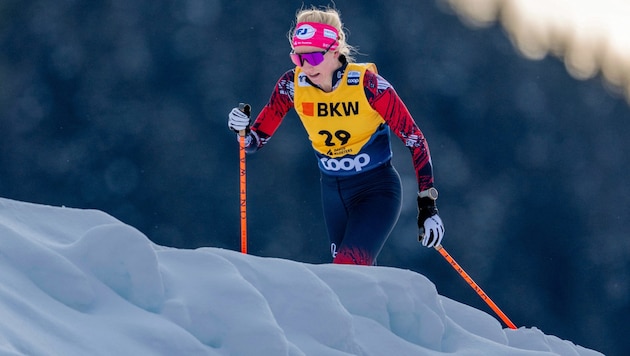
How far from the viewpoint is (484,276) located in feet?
80.6

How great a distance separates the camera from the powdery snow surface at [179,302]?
269 cm

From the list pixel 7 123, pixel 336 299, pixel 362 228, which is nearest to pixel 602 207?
pixel 7 123

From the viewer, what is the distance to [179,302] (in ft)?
9.77

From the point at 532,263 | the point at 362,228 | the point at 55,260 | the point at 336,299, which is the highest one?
the point at 55,260

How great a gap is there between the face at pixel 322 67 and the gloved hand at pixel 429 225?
3.03ft

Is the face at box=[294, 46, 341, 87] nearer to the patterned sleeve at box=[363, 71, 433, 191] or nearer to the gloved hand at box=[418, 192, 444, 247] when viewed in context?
the patterned sleeve at box=[363, 71, 433, 191]

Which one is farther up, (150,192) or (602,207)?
(150,192)

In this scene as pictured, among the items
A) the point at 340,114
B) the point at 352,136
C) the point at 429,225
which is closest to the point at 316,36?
the point at 340,114

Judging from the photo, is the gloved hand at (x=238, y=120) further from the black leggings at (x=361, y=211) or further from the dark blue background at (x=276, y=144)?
the dark blue background at (x=276, y=144)

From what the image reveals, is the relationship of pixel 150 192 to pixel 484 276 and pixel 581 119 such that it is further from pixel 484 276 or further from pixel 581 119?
pixel 581 119

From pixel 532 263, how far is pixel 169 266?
23040 millimetres

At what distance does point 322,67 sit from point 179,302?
269cm

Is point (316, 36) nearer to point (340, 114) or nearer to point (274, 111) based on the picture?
point (340, 114)

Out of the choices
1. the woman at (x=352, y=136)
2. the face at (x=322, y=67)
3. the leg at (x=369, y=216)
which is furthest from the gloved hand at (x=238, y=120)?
the leg at (x=369, y=216)
